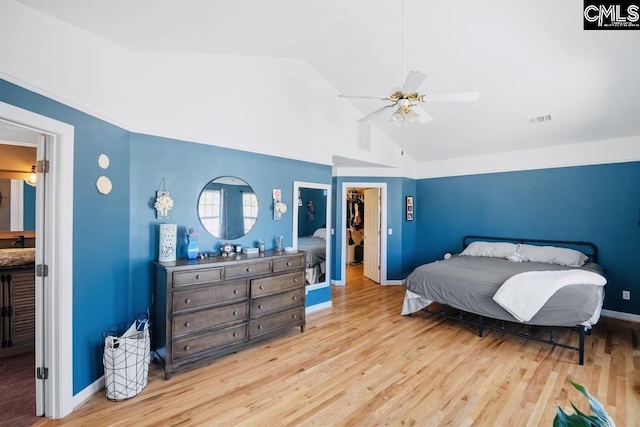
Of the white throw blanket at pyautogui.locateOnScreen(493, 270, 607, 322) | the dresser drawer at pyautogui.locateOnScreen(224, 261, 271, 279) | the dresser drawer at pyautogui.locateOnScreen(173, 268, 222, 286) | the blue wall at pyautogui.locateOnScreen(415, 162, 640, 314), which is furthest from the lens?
the blue wall at pyautogui.locateOnScreen(415, 162, 640, 314)

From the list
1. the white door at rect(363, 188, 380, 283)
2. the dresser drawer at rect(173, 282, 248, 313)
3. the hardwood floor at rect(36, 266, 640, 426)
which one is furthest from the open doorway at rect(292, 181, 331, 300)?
the white door at rect(363, 188, 380, 283)


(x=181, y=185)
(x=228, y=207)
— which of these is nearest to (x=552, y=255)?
(x=228, y=207)

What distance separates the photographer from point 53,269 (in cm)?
215

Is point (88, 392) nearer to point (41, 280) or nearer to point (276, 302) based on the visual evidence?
point (41, 280)

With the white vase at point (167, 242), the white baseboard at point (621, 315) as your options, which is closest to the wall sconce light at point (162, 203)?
the white vase at point (167, 242)

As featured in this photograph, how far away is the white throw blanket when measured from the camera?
310cm

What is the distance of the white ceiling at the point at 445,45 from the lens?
248 centimetres

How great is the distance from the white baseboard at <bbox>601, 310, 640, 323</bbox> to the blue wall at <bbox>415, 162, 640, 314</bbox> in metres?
0.06

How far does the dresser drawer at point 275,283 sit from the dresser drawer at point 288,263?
9 centimetres

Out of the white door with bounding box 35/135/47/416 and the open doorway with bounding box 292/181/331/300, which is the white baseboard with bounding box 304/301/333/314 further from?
the white door with bounding box 35/135/47/416

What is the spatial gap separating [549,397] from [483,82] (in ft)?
11.5

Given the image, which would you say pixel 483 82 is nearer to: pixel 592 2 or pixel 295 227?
pixel 592 2

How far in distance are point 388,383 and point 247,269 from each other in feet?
5.81

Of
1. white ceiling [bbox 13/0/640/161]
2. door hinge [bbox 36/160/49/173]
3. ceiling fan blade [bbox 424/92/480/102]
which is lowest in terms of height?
door hinge [bbox 36/160/49/173]
